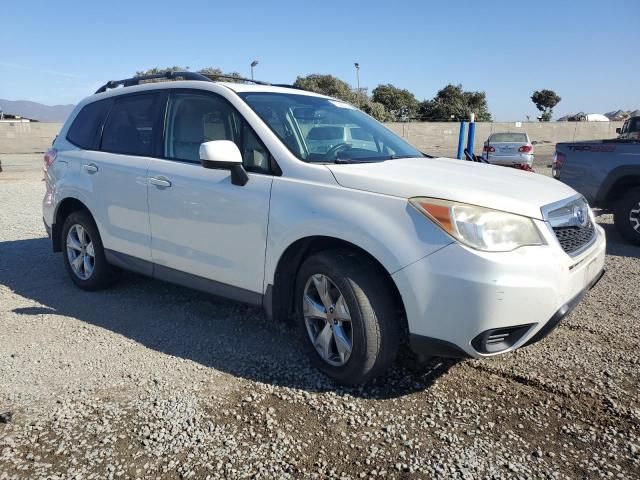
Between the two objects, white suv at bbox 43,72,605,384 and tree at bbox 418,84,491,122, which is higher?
tree at bbox 418,84,491,122

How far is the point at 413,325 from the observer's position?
284 cm

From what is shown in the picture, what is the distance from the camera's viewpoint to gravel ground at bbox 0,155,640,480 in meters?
2.49

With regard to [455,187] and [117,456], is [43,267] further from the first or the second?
[455,187]

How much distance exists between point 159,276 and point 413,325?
2308 millimetres

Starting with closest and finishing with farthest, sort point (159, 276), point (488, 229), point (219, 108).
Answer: point (488, 229)
point (219, 108)
point (159, 276)

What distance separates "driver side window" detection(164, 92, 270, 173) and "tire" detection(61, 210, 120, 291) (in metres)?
1.30

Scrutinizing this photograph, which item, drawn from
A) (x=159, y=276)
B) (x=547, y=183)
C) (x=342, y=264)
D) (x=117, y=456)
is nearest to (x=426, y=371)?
(x=342, y=264)

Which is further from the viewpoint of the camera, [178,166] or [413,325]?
[178,166]

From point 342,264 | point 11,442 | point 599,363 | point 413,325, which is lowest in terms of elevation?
→ point 11,442

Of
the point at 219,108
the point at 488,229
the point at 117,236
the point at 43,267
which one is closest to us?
the point at 488,229

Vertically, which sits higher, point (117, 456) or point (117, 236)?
point (117, 236)

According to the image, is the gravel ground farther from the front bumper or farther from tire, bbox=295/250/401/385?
the front bumper

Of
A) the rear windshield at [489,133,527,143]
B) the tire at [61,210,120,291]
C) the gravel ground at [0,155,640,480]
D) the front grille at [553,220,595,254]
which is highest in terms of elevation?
the rear windshield at [489,133,527,143]

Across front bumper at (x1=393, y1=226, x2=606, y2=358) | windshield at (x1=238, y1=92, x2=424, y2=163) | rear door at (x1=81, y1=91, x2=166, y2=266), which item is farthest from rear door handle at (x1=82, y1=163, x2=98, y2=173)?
front bumper at (x1=393, y1=226, x2=606, y2=358)
